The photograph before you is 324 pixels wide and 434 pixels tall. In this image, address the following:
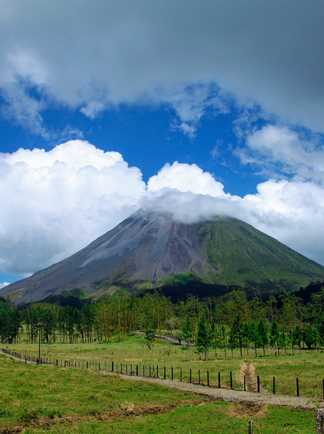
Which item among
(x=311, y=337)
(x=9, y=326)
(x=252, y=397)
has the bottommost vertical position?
(x=9, y=326)

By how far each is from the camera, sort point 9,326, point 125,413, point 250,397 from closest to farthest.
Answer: point 125,413 → point 250,397 → point 9,326

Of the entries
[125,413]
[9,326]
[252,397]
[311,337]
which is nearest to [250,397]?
[252,397]

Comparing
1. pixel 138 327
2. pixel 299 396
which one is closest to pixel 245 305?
pixel 138 327

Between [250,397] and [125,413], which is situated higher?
[125,413]

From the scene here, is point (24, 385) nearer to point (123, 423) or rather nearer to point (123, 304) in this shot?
point (123, 423)

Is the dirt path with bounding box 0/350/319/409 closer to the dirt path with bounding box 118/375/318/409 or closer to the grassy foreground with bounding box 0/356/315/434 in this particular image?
the dirt path with bounding box 118/375/318/409

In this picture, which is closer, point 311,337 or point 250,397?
point 250,397

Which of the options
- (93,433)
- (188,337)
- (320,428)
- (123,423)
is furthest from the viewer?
(188,337)

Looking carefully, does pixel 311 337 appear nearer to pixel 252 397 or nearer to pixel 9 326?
pixel 252 397

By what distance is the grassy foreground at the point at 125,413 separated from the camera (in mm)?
25875

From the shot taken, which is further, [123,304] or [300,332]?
[123,304]

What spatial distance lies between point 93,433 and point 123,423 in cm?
353

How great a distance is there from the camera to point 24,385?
137 ft

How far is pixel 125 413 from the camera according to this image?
3084 cm
